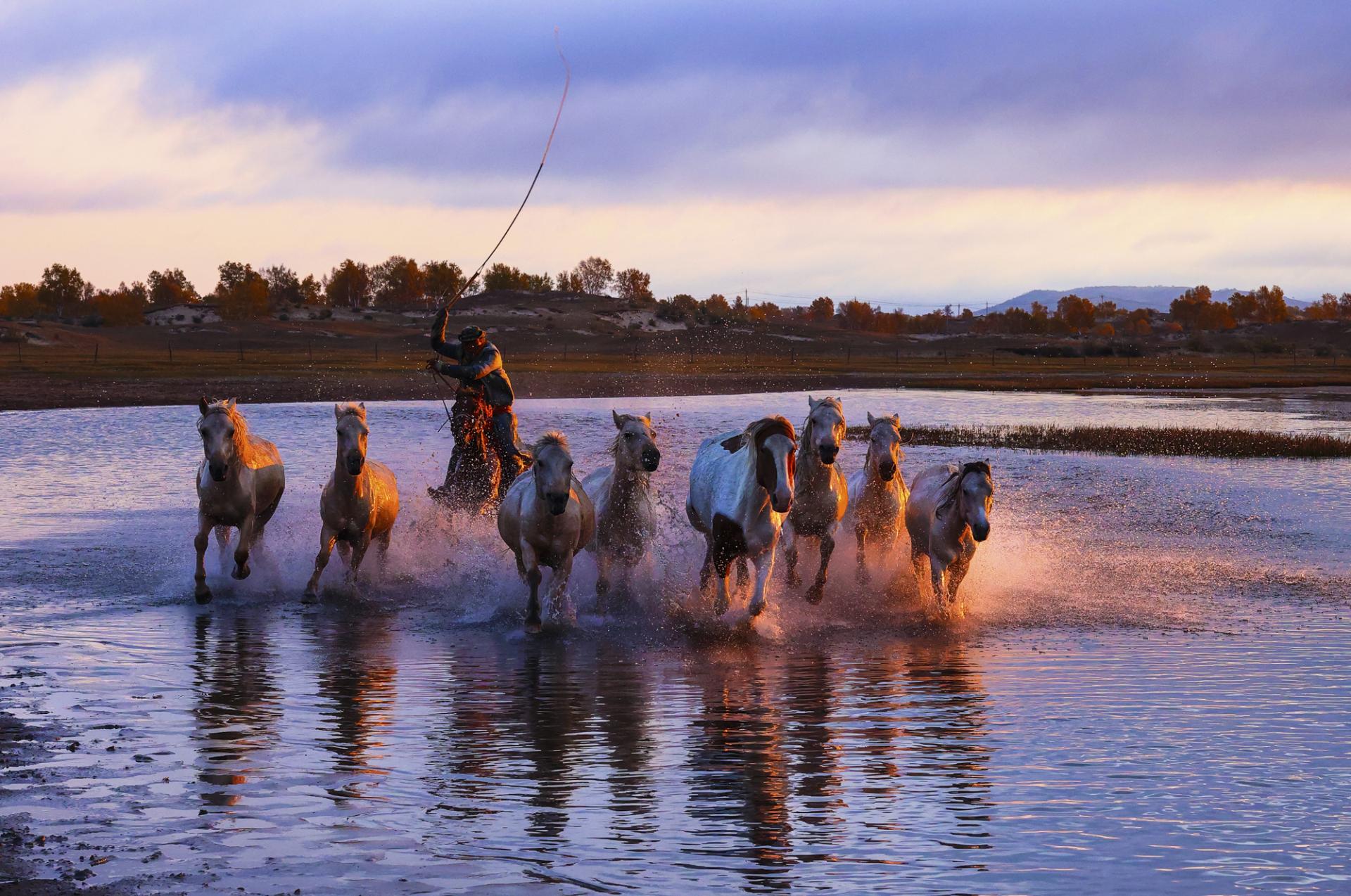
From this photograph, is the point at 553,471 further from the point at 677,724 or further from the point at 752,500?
the point at 677,724

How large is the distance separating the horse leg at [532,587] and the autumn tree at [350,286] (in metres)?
152

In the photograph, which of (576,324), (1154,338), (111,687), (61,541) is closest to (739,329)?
(576,324)

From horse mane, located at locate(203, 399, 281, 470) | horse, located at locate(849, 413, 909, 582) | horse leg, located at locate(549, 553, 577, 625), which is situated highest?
horse mane, located at locate(203, 399, 281, 470)

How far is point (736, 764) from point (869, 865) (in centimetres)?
166

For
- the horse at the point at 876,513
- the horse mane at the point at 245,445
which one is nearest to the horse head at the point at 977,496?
the horse at the point at 876,513

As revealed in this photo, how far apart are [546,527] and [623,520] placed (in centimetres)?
100

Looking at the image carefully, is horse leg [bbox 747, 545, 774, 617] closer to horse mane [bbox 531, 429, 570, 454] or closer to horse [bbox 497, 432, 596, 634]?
horse [bbox 497, 432, 596, 634]

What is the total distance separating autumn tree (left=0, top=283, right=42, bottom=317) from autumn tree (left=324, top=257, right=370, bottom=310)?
30961 mm

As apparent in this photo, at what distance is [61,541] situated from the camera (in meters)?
15.9

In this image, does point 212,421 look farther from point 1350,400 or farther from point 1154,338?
point 1154,338

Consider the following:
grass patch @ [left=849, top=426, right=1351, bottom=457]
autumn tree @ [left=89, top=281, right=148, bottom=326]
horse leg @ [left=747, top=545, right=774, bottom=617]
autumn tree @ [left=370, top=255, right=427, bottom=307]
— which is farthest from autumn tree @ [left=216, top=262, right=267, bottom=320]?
horse leg @ [left=747, top=545, right=774, bottom=617]

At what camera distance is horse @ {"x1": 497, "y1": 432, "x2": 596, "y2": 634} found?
10.8m

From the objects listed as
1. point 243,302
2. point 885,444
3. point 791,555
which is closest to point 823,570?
point 791,555

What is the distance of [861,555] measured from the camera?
13336 millimetres
